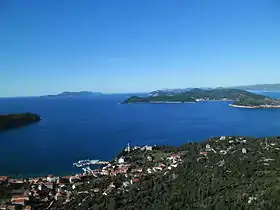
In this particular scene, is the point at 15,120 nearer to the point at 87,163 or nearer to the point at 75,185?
the point at 87,163

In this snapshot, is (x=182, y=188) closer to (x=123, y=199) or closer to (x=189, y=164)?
(x=123, y=199)

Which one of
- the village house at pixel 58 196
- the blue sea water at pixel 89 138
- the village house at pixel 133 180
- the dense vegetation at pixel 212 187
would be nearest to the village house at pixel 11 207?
the village house at pixel 58 196

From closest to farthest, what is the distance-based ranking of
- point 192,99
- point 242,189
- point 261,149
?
point 242,189 → point 261,149 → point 192,99

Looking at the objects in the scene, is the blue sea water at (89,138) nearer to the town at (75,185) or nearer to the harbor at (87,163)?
the harbor at (87,163)

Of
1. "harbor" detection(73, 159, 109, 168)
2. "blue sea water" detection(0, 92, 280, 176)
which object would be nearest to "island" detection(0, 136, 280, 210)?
"harbor" detection(73, 159, 109, 168)

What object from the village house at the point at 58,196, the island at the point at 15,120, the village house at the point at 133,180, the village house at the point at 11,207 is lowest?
the village house at the point at 58,196

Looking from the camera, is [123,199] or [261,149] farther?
[261,149]

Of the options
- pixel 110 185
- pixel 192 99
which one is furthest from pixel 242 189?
pixel 192 99

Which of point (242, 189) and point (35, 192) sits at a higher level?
point (242, 189)

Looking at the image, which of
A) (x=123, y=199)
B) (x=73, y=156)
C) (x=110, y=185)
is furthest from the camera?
(x=73, y=156)
